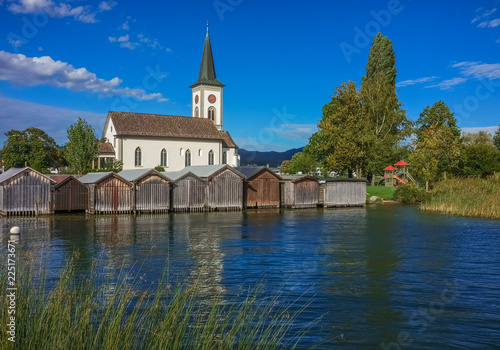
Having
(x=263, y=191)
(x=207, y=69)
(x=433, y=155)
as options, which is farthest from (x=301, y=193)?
(x=207, y=69)

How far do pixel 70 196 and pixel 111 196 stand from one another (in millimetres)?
3141

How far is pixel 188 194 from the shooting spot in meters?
41.8

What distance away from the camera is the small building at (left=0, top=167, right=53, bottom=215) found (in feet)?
116

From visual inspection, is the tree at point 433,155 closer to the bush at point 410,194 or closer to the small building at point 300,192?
the bush at point 410,194

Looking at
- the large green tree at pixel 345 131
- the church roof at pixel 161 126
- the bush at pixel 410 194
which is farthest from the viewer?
the church roof at pixel 161 126

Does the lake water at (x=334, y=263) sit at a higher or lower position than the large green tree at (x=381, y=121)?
lower

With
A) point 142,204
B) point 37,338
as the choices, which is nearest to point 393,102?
point 142,204

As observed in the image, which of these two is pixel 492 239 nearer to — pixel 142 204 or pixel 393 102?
pixel 142 204

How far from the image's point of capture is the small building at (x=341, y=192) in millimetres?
47906

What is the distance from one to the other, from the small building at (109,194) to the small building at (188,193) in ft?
12.7

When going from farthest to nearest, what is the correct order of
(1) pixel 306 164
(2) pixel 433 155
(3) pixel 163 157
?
(1) pixel 306 164
(3) pixel 163 157
(2) pixel 433 155

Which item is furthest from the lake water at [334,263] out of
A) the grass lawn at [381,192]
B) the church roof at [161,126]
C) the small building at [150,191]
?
the church roof at [161,126]

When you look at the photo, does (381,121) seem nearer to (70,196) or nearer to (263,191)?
(263,191)

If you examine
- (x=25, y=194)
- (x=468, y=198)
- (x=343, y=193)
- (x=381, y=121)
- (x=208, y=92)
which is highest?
(x=208, y=92)
